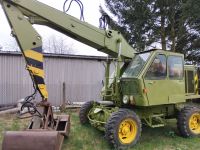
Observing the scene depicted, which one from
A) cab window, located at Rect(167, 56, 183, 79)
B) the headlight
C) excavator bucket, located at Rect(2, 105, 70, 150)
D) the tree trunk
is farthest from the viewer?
the tree trunk

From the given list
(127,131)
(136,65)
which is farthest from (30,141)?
(136,65)

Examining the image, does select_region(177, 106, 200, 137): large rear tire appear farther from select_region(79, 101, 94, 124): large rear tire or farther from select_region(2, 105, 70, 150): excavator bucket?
select_region(2, 105, 70, 150): excavator bucket

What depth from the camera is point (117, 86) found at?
718cm

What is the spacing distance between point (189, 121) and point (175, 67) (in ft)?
4.82

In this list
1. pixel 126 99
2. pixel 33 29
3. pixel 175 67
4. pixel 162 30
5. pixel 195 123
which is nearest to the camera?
pixel 33 29

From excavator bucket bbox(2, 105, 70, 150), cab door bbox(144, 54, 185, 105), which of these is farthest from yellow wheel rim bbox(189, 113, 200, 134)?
excavator bucket bbox(2, 105, 70, 150)

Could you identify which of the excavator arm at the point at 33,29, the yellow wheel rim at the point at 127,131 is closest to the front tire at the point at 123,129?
the yellow wheel rim at the point at 127,131

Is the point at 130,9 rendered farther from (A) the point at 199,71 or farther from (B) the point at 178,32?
(A) the point at 199,71

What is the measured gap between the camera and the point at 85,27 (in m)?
6.55

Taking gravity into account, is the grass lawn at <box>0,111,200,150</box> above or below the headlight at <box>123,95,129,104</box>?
below

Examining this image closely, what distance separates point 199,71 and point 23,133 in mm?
5735

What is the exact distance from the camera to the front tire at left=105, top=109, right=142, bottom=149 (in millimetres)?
6172

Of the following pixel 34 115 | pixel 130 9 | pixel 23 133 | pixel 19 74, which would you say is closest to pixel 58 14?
pixel 34 115

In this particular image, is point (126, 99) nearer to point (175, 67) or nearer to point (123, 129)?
point (123, 129)
